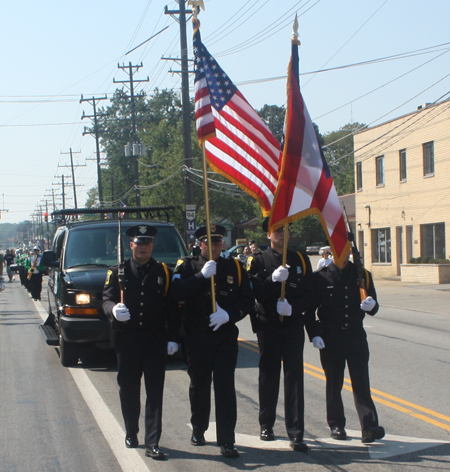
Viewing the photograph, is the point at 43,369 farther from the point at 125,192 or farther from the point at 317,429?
the point at 125,192

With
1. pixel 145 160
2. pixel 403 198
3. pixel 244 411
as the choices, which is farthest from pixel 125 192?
pixel 244 411

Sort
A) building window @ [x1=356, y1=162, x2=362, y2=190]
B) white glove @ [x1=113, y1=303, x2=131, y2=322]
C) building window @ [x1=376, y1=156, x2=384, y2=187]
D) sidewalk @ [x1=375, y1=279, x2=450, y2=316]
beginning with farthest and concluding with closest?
building window @ [x1=356, y1=162, x2=362, y2=190] → building window @ [x1=376, y1=156, x2=384, y2=187] → sidewalk @ [x1=375, y1=279, x2=450, y2=316] → white glove @ [x1=113, y1=303, x2=131, y2=322]

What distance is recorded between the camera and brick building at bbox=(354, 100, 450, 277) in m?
30.2

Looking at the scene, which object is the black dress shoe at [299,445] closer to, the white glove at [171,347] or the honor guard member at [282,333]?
the honor guard member at [282,333]

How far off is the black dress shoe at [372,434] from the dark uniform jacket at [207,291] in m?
1.49

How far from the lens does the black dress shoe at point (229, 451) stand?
18.6 feet

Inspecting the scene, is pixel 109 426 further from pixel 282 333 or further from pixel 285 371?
pixel 282 333

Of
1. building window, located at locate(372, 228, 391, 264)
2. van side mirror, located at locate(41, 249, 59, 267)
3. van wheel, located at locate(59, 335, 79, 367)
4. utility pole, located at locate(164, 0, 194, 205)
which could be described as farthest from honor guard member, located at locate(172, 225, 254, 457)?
building window, located at locate(372, 228, 391, 264)

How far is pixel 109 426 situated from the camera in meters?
6.81

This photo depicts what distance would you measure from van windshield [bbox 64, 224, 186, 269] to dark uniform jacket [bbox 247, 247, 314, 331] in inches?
170

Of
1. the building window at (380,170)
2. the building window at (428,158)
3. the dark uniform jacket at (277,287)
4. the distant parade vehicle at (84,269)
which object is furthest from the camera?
the building window at (380,170)

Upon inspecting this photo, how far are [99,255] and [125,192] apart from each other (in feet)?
237

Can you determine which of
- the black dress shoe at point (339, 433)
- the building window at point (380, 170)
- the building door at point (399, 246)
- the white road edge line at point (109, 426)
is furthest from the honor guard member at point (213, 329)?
the building window at point (380, 170)

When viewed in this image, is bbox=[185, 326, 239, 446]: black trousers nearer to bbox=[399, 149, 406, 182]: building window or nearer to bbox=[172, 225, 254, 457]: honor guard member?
bbox=[172, 225, 254, 457]: honor guard member
